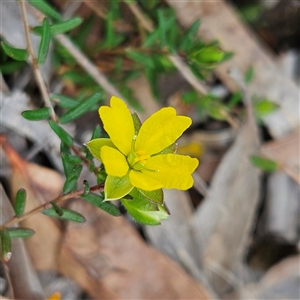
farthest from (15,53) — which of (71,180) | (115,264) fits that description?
(115,264)

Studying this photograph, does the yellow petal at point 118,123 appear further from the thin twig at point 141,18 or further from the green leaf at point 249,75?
the green leaf at point 249,75

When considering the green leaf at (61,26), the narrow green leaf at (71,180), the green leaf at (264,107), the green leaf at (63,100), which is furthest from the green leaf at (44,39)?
the green leaf at (264,107)

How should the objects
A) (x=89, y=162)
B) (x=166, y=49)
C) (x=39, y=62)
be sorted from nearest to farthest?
(x=89, y=162), (x=39, y=62), (x=166, y=49)

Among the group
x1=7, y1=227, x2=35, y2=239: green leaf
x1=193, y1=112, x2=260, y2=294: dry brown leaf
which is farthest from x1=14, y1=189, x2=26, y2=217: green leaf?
x1=193, y1=112, x2=260, y2=294: dry brown leaf

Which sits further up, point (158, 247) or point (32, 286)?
point (32, 286)

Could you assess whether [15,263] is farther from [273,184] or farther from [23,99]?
[273,184]

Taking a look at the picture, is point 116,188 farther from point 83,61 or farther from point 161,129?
point 83,61

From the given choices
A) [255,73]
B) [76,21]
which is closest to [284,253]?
[255,73]
